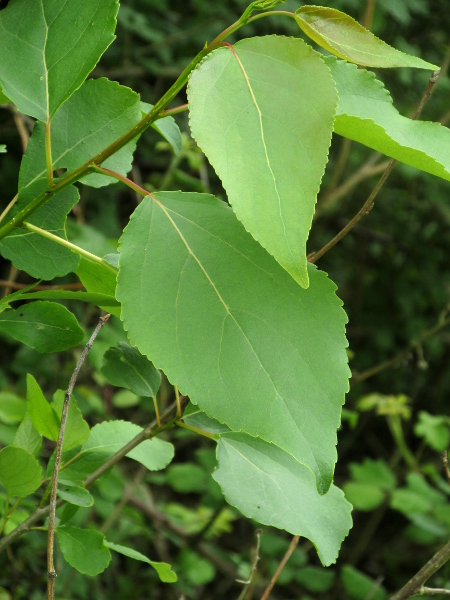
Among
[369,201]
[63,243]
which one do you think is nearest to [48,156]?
A: [63,243]

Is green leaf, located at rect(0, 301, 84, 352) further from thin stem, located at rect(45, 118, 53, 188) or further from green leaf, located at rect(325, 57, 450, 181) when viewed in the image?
green leaf, located at rect(325, 57, 450, 181)

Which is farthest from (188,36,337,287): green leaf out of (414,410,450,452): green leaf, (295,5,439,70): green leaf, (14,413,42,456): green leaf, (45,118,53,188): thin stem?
(414,410,450,452): green leaf

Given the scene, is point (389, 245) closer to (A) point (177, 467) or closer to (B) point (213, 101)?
(A) point (177, 467)

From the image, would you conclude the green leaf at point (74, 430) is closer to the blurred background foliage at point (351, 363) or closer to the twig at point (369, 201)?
the twig at point (369, 201)

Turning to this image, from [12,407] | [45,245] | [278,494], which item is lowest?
[12,407]

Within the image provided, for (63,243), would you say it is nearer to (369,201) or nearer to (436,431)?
(369,201)

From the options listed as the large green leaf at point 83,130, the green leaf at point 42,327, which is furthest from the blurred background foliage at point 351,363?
the large green leaf at point 83,130
